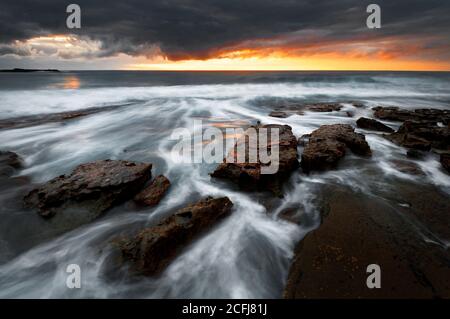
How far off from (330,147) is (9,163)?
9361mm

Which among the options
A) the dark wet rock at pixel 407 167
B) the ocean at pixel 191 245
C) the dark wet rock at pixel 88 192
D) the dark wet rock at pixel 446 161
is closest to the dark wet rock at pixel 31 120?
the ocean at pixel 191 245

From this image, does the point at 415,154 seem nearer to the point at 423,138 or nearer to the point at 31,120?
the point at 423,138

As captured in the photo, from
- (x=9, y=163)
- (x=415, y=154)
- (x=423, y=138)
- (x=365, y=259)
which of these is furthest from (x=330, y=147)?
(x=9, y=163)

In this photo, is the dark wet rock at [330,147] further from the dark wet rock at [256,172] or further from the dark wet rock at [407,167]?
the dark wet rock at [407,167]

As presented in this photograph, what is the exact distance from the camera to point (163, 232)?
417 centimetres

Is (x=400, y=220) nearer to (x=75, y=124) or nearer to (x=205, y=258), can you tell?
(x=205, y=258)

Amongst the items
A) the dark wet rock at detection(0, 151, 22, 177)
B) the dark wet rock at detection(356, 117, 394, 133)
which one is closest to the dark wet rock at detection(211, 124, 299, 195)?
the dark wet rock at detection(0, 151, 22, 177)

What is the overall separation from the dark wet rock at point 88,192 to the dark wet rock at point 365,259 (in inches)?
147

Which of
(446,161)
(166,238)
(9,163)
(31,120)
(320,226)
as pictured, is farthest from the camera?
(31,120)

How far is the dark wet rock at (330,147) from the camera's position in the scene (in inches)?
282

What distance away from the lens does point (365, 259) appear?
3924 mm

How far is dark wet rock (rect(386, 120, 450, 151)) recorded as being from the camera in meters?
8.55

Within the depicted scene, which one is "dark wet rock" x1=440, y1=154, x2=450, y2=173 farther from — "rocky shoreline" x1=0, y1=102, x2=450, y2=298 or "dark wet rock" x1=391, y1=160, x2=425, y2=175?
"dark wet rock" x1=391, y1=160, x2=425, y2=175
